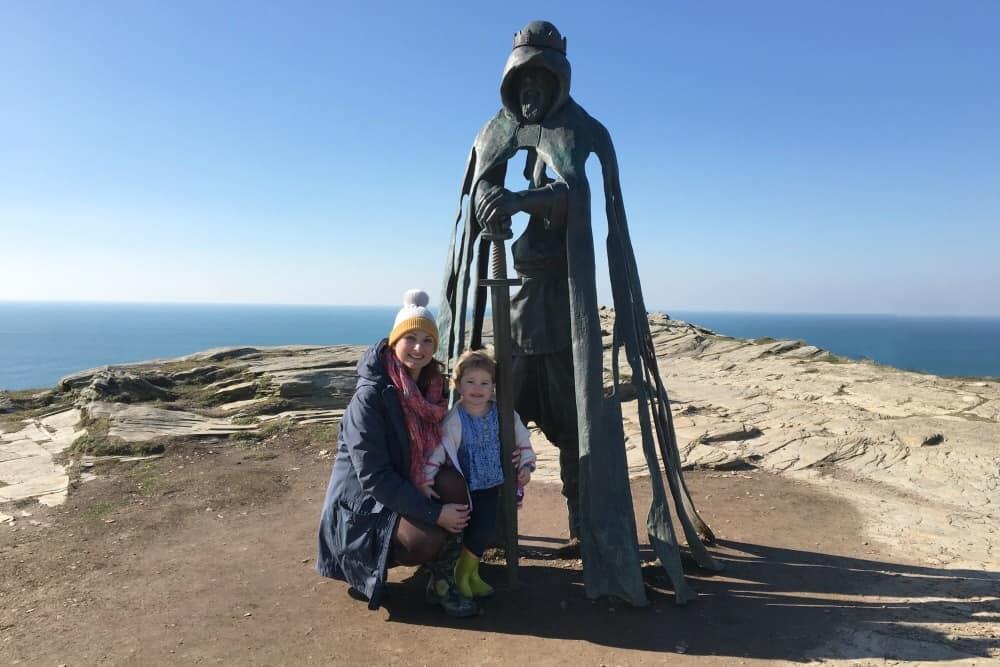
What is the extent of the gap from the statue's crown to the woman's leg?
103 inches

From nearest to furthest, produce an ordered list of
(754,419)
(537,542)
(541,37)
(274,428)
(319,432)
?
(541,37)
(537,542)
(754,419)
(319,432)
(274,428)

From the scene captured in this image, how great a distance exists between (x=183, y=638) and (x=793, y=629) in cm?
323

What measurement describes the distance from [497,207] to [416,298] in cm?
70

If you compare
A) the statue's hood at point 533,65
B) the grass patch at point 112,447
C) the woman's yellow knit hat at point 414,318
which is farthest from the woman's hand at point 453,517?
the grass patch at point 112,447

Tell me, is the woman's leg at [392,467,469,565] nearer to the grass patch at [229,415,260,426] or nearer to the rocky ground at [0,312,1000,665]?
the rocky ground at [0,312,1000,665]

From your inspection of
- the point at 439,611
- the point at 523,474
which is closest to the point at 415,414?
the point at 523,474

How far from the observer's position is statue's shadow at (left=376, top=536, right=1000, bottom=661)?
10.3 feet

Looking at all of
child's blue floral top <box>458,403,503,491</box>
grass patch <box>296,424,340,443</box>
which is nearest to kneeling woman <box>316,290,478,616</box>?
child's blue floral top <box>458,403,503,491</box>

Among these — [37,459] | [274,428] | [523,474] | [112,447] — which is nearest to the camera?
[523,474]

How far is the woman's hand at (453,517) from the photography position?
3242mm

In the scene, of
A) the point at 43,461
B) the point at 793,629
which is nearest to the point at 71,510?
the point at 43,461

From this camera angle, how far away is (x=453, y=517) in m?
3.26

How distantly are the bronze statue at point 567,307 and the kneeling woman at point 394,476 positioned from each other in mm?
690

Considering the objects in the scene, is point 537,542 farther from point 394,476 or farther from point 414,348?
point 414,348
